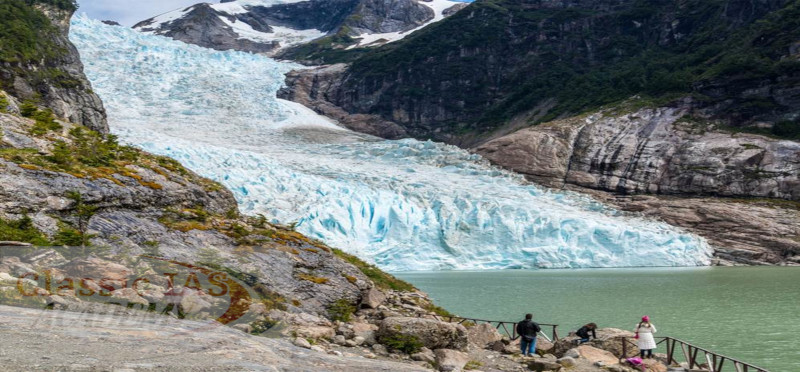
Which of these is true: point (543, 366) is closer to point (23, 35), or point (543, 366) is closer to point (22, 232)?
point (22, 232)

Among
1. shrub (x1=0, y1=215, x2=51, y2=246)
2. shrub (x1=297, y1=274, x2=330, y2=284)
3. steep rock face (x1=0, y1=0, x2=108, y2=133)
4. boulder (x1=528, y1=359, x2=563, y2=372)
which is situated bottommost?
boulder (x1=528, y1=359, x2=563, y2=372)

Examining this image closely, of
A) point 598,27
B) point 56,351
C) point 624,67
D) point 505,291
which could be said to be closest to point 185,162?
point 505,291

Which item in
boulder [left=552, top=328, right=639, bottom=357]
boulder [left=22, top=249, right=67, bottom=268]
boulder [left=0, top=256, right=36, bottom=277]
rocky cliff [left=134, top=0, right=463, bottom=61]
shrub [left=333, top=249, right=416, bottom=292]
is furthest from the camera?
rocky cliff [left=134, top=0, right=463, bottom=61]

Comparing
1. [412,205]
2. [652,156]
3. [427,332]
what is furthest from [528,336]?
[652,156]

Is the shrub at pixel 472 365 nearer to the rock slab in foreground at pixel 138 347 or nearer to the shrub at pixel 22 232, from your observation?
the rock slab in foreground at pixel 138 347

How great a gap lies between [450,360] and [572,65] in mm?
86768

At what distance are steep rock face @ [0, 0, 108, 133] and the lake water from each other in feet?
80.3

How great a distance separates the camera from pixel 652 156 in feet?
188

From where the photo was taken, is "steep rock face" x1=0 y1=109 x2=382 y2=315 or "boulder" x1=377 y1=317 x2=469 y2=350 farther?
"boulder" x1=377 y1=317 x2=469 y2=350

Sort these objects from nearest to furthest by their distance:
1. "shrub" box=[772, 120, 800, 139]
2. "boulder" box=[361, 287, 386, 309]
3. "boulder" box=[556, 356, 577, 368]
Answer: "boulder" box=[556, 356, 577, 368] < "boulder" box=[361, 287, 386, 309] < "shrub" box=[772, 120, 800, 139]

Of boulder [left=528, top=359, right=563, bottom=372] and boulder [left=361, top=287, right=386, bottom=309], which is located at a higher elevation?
boulder [left=361, top=287, right=386, bottom=309]

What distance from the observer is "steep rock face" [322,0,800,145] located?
60312mm

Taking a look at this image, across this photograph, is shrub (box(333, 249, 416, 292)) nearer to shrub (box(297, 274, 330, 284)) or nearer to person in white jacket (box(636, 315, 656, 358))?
shrub (box(297, 274, 330, 284))

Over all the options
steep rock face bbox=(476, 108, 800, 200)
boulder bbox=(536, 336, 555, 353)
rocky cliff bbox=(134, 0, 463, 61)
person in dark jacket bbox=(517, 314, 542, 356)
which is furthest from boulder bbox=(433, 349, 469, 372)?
rocky cliff bbox=(134, 0, 463, 61)
